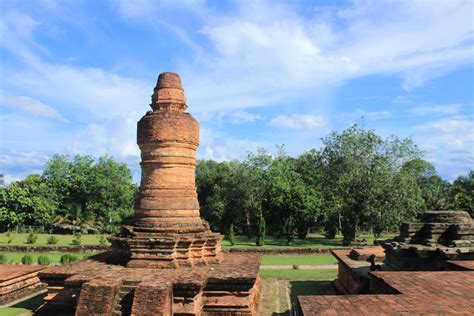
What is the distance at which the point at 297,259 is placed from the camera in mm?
19812

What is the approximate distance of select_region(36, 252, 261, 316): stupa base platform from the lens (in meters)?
7.35

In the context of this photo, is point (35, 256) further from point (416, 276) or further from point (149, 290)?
point (416, 276)

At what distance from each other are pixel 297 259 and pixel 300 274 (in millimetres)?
4706

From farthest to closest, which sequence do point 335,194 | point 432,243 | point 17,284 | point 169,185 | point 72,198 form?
point 72,198 < point 335,194 < point 17,284 < point 169,185 < point 432,243

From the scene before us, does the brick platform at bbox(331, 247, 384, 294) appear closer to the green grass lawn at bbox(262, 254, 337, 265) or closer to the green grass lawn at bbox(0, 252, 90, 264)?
the green grass lawn at bbox(262, 254, 337, 265)

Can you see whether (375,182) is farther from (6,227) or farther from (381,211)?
(6,227)

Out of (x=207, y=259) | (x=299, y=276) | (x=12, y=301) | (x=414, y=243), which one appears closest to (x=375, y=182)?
(x=299, y=276)

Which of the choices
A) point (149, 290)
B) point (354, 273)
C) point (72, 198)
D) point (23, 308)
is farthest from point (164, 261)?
point (72, 198)

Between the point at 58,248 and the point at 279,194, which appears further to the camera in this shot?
the point at 279,194

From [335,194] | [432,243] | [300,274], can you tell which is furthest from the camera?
[335,194]

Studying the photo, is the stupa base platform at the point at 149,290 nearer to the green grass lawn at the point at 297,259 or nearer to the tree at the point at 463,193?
the green grass lawn at the point at 297,259

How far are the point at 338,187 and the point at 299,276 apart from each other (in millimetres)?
14836

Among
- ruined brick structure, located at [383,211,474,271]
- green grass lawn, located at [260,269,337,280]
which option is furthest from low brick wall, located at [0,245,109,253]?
ruined brick structure, located at [383,211,474,271]

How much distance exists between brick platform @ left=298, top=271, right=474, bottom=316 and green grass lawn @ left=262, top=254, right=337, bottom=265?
37.4 feet
